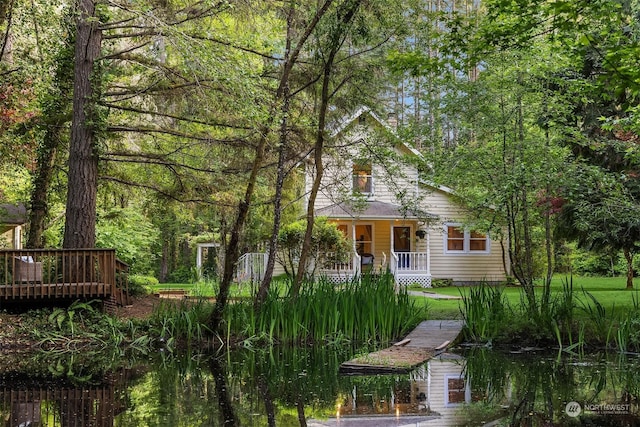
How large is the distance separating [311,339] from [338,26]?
5.63 meters

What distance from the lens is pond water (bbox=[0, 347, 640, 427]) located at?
702 cm

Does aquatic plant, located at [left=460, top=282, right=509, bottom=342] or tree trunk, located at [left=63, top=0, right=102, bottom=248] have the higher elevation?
tree trunk, located at [left=63, top=0, right=102, bottom=248]

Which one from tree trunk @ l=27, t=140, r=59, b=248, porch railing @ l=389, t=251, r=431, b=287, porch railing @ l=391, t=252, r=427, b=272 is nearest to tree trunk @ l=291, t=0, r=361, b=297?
tree trunk @ l=27, t=140, r=59, b=248

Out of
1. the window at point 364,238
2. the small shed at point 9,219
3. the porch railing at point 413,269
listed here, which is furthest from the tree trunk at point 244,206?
the window at point 364,238

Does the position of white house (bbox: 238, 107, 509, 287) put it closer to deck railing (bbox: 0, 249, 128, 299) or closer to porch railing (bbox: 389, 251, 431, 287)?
porch railing (bbox: 389, 251, 431, 287)

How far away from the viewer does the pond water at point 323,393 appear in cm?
702

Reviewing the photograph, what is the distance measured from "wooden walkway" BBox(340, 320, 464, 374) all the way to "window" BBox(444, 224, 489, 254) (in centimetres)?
1344

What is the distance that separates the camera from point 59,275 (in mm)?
14148

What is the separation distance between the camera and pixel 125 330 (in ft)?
42.5

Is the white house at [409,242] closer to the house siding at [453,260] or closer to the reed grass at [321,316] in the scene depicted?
the house siding at [453,260]
